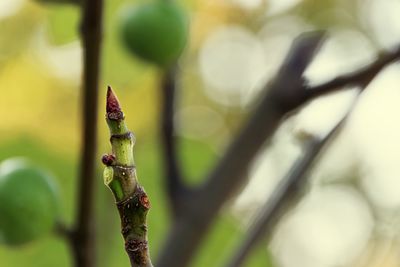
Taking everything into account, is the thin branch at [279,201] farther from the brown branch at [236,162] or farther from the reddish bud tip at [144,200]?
the reddish bud tip at [144,200]

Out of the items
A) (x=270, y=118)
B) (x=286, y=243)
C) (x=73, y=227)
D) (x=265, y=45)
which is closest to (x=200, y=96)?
(x=265, y=45)

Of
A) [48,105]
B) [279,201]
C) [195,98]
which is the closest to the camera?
[279,201]

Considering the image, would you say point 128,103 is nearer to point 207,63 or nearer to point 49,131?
point 49,131

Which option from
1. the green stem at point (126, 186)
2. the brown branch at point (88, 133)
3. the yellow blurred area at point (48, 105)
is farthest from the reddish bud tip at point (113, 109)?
the yellow blurred area at point (48, 105)

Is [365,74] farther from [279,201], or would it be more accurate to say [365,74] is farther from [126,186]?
[126,186]

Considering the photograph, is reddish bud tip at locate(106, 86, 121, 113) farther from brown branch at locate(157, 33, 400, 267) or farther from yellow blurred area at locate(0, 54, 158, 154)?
yellow blurred area at locate(0, 54, 158, 154)

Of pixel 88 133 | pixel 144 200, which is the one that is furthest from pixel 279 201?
pixel 144 200

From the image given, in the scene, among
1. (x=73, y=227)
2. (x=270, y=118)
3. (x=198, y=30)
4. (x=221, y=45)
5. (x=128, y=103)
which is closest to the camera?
(x=73, y=227)
